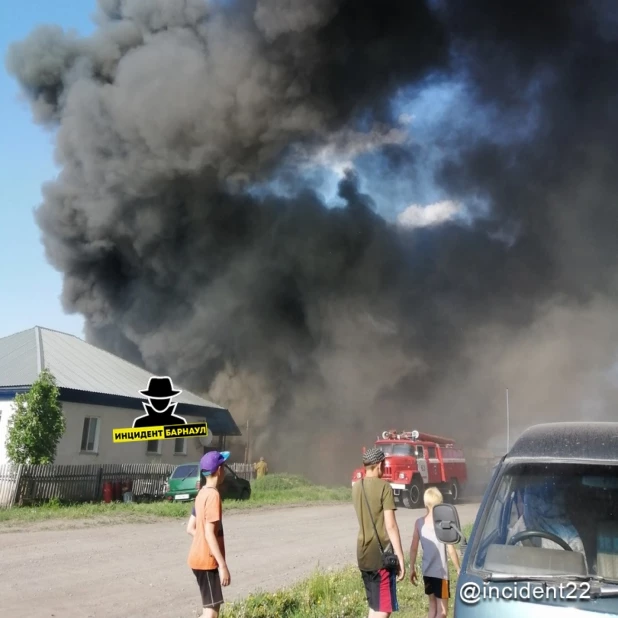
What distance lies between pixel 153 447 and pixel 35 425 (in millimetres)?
6748

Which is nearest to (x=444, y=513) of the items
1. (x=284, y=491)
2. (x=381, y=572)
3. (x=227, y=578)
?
(x=381, y=572)

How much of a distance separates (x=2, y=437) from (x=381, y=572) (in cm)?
1395

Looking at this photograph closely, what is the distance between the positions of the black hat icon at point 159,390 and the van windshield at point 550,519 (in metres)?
15.3

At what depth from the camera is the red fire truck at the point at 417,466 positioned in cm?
1664

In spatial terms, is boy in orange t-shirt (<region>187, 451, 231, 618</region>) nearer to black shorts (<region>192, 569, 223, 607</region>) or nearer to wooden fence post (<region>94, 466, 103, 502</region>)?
black shorts (<region>192, 569, 223, 607</region>)

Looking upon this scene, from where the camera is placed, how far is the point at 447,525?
311cm

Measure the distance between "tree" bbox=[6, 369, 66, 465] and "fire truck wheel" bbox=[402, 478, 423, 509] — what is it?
366 inches

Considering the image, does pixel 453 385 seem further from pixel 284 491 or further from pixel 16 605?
pixel 16 605

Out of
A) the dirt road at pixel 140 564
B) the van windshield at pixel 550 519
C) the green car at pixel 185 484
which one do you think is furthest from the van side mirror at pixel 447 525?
the green car at pixel 185 484

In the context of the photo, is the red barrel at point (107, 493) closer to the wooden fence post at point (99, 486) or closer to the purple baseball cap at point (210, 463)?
the wooden fence post at point (99, 486)

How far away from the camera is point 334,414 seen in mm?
29062

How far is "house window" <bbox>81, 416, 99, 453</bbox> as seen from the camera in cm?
1741

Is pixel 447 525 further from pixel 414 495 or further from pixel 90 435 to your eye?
pixel 90 435

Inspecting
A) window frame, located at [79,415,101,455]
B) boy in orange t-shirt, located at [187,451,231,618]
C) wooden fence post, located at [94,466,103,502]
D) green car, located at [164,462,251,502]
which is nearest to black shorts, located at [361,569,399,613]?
boy in orange t-shirt, located at [187,451,231,618]
